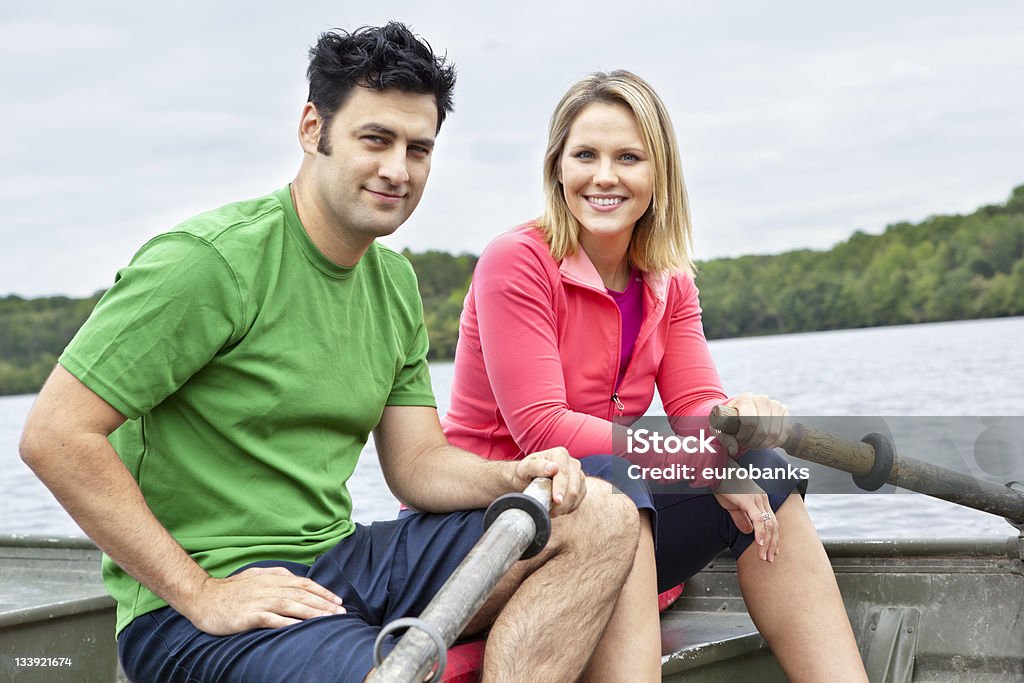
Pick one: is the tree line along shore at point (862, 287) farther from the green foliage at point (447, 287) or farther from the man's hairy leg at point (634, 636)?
the man's hairy leg at point (634, 636)

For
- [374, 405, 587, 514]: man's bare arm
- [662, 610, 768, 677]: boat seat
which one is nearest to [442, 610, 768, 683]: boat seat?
[662, 610, 768, 677]: boat seat

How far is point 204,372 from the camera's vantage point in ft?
7.23

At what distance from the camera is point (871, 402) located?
14.0m

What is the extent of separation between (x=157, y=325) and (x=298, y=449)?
1.38ft

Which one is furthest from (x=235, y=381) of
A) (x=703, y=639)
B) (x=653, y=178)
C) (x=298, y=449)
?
(x=703, y=639)

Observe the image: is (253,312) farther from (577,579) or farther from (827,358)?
(827,358)

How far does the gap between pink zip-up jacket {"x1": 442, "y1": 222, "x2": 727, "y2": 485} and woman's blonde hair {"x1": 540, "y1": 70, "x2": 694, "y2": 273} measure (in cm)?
5

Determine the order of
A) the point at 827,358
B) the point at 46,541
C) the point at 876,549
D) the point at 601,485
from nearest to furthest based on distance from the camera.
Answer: the point at 601,485
the point at 876,549
the point at 46,541
the point at 827,358

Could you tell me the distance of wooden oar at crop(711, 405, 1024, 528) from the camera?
268cm

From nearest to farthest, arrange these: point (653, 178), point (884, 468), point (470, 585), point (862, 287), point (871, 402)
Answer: point (470, 585)
point (884, 468)
point (653, 178)
point (871, 402)
point (862, 287)

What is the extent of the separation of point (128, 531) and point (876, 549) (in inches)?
87.6

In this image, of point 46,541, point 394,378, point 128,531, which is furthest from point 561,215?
point 46,541

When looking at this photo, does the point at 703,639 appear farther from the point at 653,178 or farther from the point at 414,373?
the point at 653,178

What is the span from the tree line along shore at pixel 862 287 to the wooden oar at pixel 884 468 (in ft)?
68.2
